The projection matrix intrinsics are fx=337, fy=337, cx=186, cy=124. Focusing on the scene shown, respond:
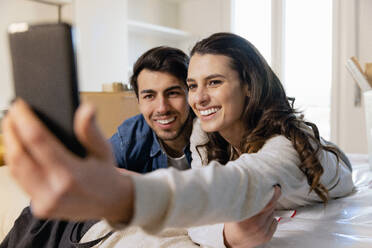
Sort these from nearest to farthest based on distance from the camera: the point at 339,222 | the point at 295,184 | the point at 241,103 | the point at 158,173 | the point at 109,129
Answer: the point at 158,173
the point at 295,184
the point at 339,222
the point at 241,103
the point at 109,129

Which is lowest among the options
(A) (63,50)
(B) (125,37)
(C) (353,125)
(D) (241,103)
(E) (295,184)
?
(C) (353,125)

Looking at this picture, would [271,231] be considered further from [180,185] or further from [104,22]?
[104,22]

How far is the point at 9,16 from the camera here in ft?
8.43

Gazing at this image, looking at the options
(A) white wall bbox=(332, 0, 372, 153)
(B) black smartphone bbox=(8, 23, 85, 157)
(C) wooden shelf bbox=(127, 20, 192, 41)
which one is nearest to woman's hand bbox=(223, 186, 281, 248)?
(B) black smartphone bbox=(8, 23, 85, 157)

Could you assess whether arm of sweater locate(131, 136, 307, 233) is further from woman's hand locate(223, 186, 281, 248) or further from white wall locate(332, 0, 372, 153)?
white wall locate(332, 0, 372, 153)

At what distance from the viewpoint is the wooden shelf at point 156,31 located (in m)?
3.50

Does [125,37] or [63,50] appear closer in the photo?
[63,50]

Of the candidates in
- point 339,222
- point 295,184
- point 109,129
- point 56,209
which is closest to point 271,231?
point 295,184

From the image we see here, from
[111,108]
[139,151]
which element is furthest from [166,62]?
[111,108]

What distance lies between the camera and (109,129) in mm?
2422

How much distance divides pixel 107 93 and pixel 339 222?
6.27 feet

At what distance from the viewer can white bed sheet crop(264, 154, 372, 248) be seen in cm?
75

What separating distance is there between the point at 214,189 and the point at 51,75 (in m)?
0.24

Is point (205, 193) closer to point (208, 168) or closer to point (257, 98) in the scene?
point (208, 168)
